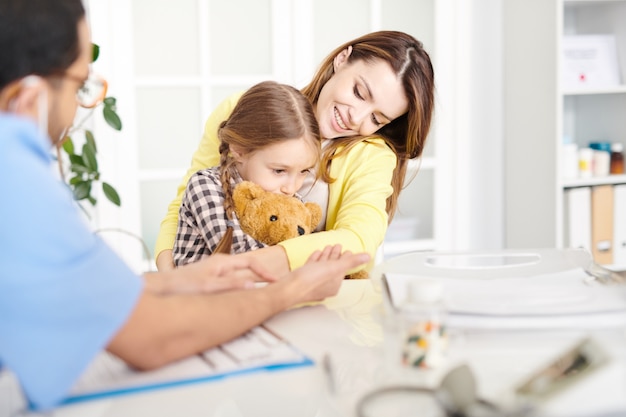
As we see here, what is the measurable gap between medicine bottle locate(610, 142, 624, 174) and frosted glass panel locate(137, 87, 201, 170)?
6.31ft

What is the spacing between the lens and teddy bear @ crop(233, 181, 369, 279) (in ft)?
5.13

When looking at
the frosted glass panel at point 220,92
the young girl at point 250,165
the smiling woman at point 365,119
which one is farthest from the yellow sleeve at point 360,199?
the frosted glass panel at point 220,92

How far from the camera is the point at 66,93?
851mm

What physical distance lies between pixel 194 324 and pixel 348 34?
9.32ft

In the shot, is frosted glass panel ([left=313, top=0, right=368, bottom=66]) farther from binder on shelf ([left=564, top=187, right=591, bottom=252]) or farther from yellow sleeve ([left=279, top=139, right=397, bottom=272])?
yellow sleeve ([left=279, top=139, right=397, bottom=272])

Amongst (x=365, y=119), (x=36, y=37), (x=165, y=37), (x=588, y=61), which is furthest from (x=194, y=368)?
(x=588, y=61)

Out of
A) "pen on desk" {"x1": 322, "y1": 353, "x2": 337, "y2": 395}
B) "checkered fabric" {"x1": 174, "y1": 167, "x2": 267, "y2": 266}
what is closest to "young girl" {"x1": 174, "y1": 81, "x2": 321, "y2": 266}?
"checkered fabric" {"x1": 174, "y1": 167, "x2": 267, "y2": 266}

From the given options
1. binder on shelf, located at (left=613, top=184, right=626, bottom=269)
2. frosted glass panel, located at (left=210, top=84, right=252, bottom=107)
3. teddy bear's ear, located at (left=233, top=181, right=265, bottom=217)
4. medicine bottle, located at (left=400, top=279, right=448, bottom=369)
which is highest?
frosted glass panel, located at (left=210, top=84, right=252, bottom=107)

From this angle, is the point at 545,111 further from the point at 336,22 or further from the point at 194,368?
the point at 194,368

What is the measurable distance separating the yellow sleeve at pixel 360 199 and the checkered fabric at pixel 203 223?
185 mm

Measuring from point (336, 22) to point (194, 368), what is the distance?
9.40ft

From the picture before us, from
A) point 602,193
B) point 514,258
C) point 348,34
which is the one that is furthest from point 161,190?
Answer: point 514,258

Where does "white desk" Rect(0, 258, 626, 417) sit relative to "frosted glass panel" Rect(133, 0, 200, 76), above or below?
below

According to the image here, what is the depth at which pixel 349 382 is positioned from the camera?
2.71 feet
